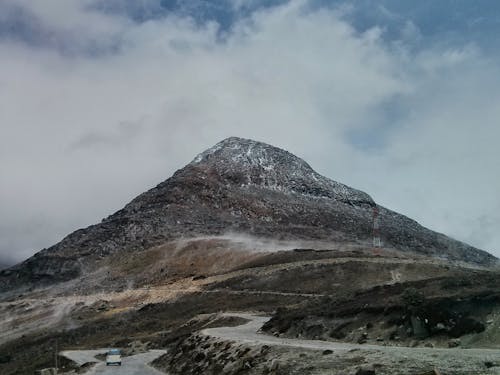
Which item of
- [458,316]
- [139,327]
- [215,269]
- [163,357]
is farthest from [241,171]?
[458,316]

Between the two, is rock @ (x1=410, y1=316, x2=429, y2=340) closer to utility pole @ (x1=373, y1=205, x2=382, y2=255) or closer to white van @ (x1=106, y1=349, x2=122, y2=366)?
white van @ (x1=106, y1=349, x2=122, y2=366)

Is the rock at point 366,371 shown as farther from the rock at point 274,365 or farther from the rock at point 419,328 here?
the rock at point 419,328

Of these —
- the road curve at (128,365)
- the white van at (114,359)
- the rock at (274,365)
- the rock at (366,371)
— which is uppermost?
the rock at (366,371)

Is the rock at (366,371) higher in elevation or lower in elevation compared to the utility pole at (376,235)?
lower

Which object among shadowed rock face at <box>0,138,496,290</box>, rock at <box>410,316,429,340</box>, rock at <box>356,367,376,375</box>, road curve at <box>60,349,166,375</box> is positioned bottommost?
road curve at <box>60,349,166,375</box>

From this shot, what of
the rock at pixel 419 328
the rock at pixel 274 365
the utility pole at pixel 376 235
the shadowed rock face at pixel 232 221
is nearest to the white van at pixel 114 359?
the rock at pixel 274 365

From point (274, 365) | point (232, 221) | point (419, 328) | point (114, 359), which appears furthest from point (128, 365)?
point (232, 221)

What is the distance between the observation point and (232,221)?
166 meters

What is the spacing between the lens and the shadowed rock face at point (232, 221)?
509ft

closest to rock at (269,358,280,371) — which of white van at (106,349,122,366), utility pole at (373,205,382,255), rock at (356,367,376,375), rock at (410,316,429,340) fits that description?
rock at (356,367,376,375)

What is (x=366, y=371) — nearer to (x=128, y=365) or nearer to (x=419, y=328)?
(x=419, y=328)

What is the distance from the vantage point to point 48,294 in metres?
136

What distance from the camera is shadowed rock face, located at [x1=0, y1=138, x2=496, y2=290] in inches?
6107

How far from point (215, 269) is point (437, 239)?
7670 centimetres
